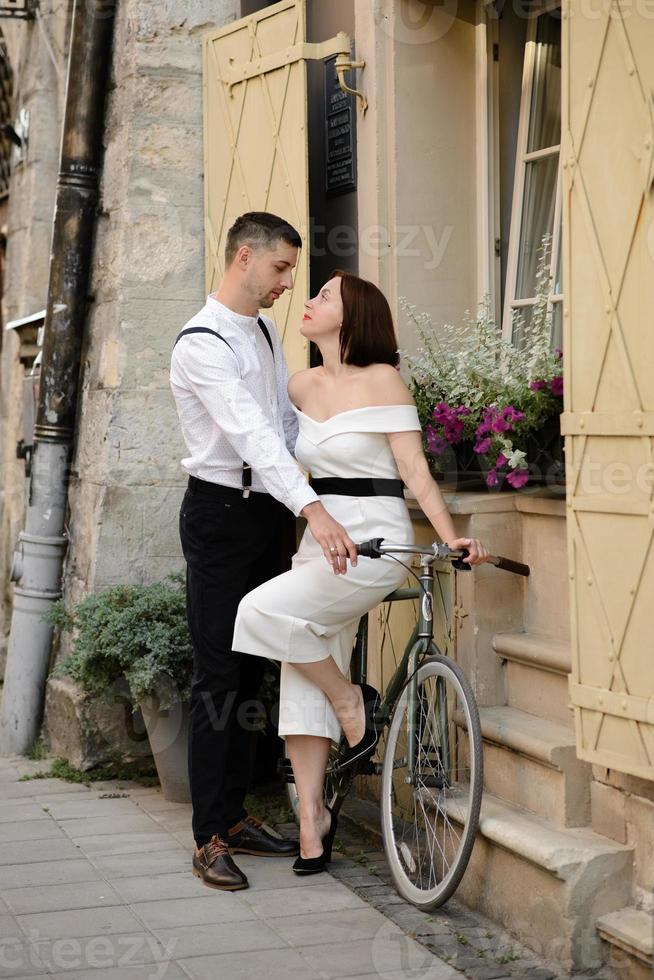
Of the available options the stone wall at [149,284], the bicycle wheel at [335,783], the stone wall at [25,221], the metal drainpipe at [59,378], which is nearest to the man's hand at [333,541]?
the bicycle wheel at [335,783]

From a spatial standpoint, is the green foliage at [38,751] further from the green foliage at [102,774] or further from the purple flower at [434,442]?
the purple flower at [434,442]

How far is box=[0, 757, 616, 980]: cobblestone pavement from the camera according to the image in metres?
3.72

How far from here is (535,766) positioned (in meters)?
4.14

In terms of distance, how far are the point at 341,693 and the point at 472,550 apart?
0.73 metres

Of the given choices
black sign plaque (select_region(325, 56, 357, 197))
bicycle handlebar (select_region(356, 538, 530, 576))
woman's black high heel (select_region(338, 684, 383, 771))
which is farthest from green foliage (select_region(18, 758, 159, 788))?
black sign plaque (select_region(325, 56, 357, 197))

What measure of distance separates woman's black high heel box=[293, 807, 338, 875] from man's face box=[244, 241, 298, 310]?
70.0 inches

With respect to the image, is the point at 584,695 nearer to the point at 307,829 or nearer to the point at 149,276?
the point at 307,829

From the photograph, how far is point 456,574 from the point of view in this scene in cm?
460

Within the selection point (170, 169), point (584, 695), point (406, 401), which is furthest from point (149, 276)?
point (584, 695)

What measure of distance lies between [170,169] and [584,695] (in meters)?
3.56

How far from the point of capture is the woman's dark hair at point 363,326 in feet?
14.5

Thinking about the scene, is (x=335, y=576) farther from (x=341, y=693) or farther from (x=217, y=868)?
(x=217, y=868)

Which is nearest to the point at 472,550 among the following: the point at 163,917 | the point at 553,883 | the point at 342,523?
the point at 342,523

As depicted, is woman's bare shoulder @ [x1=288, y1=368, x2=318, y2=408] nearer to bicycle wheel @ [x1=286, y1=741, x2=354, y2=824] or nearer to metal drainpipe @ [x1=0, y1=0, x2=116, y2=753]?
bicycle wheel @ [x1=286, y1=741, x2=354, y2=824]
